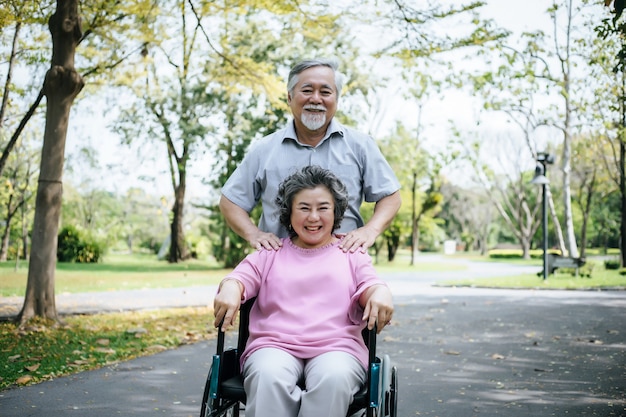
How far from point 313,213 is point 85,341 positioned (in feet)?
16.7

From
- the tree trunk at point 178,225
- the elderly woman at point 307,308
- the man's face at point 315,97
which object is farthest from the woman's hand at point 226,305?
the tree trunk at point 178,225

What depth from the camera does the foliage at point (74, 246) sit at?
24969mm

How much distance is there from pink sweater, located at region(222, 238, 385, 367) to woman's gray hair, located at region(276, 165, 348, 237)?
0.54 ft

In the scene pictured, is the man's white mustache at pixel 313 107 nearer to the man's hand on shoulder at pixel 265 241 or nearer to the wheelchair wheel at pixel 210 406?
the man's hand on shoulder at pixel 265 241

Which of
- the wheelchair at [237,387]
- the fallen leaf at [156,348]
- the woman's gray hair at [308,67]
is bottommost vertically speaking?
the fallen leaf at [156,348]

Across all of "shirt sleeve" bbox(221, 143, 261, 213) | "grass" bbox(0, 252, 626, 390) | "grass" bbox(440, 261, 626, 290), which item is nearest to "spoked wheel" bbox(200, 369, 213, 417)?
"shirt sleeve" bbox(221, 143, 261, 213)

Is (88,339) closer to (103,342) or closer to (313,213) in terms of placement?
(103,342)

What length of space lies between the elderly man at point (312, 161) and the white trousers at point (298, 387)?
77 centimetres

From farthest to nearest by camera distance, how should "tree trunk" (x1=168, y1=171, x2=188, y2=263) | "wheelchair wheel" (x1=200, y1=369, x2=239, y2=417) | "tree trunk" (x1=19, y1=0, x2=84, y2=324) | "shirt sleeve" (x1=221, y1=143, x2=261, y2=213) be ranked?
"tree trunk" (x1=168, y1=171, x2=188, y2=263), "tree trunk" (x1=19, y1=0, x2=84, y2=324), "shirt sleeve" (x1=221, y1=143, x2=261, y2=213), "wheelchair wheel" (x1=200, y1=369, x2=239, y2=417)

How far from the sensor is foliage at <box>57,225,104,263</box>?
25.0 m

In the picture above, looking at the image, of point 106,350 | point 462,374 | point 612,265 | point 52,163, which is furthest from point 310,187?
point 612,265

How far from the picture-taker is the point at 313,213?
2.86m

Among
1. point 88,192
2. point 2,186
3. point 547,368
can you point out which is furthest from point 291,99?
point 88,192

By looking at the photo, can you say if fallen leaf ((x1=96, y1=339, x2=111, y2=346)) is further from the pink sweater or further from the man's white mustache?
the man's white mustache
